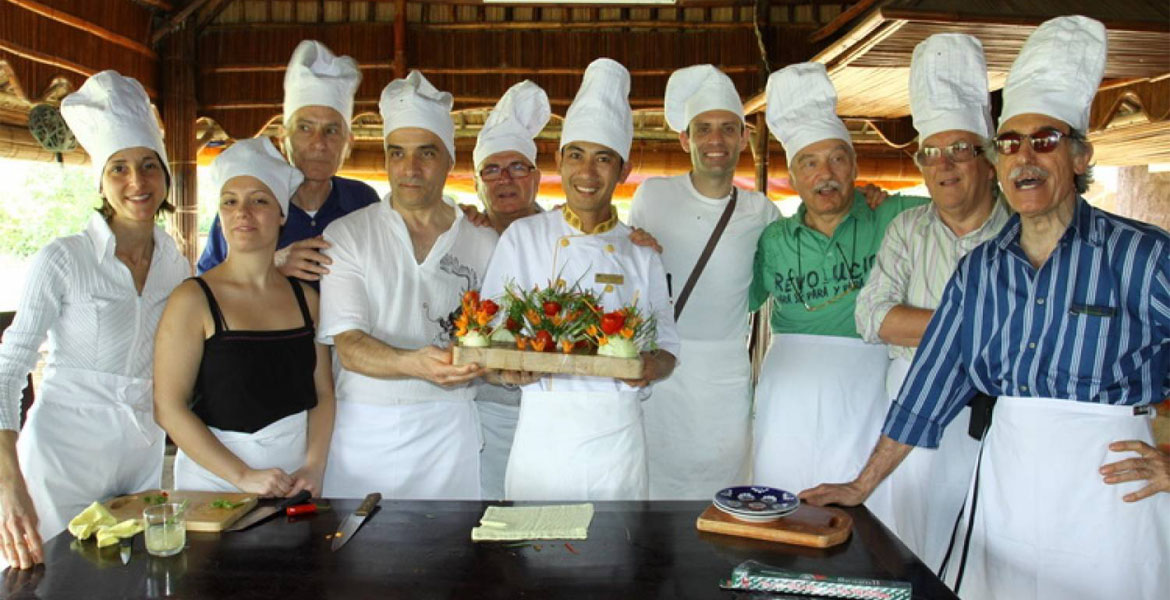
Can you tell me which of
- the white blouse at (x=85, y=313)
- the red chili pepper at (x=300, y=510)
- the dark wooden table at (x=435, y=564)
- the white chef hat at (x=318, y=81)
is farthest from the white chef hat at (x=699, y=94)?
the red chili pepper at (x=300, y=510)

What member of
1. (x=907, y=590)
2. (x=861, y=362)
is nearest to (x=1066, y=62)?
(x=861, y=362)

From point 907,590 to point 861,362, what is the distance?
4.96 feet

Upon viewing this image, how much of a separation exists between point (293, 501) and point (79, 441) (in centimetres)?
81

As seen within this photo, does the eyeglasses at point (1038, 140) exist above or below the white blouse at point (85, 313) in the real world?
above

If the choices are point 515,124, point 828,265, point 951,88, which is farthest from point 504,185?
point 951,88

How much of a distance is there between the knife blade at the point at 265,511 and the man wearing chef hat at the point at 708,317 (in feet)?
5.18

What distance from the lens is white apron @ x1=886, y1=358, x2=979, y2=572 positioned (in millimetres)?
2807

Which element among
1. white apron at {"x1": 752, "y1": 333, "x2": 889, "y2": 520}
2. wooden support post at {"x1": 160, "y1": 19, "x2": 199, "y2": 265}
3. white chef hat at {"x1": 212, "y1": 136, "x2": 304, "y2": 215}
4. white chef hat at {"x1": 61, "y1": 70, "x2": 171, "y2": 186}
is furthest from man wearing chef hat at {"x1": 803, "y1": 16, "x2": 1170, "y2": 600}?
wooden support post at {"x1": 160, "y1": 19, "x2": 199, "y2": 265}

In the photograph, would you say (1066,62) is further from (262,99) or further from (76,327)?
(262,99)

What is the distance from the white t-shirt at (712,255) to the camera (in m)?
3.46

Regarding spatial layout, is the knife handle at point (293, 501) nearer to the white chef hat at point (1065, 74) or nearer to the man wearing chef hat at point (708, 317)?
the man wearing chef hat at point (708, 317)

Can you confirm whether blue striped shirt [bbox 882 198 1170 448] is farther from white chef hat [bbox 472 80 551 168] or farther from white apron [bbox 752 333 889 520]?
white chef hat [bbox 472 80 551 168]

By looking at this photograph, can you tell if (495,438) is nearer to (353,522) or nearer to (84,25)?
(353,522)

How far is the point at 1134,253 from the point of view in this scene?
214cm
